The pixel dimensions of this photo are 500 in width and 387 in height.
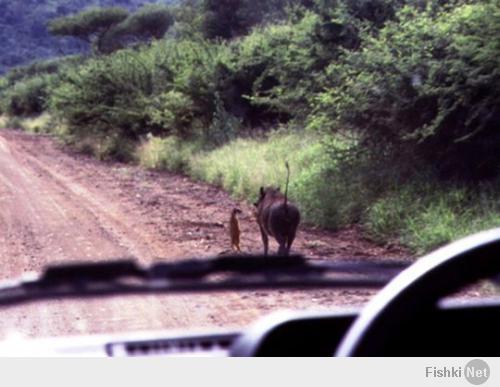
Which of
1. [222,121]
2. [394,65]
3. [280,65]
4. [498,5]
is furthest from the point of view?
[222,121]

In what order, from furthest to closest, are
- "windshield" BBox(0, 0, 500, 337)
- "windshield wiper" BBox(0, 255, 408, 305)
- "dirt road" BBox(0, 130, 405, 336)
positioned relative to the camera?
"windshield" BBox(0, 0, 500, 337) < "dirt road" BBox(0, 130, 405, 336) < "windshield wiper" BBox(0, 255, 408, 305)

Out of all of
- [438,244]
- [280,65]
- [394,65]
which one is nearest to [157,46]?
[280,65]

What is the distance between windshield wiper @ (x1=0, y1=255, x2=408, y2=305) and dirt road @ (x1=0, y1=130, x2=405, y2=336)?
3955 millimetres

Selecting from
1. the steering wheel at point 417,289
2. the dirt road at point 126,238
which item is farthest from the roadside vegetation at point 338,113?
the steering wheel at point 417,289

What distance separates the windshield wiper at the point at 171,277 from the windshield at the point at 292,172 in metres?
1.46

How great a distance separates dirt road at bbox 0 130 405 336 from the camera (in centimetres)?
724

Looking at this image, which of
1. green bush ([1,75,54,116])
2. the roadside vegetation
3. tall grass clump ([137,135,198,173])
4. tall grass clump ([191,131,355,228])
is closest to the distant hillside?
green bush ([1,75,54,116])

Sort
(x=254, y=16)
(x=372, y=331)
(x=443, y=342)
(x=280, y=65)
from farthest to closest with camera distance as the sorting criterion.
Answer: (x=254, y=16) → (x=280, y=65) → (x=443, y=342) → (x=372, y=331)

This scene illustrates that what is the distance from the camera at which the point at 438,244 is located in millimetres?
9664

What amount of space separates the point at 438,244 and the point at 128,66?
17.8 m

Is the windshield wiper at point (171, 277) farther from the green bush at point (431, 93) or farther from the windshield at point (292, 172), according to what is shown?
the green bush at point (431, 93)

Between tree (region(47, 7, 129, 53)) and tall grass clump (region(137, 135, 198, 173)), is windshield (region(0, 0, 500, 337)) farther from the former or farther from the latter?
tree (region(47, 7, 129, 53))

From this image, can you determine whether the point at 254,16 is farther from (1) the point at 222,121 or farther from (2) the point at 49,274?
(2) the point at 49,274

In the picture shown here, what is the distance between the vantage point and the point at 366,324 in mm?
1743
